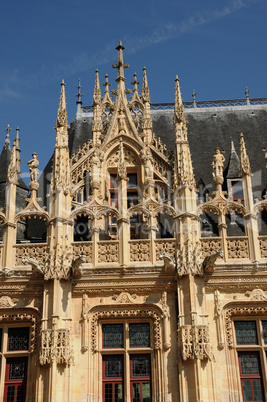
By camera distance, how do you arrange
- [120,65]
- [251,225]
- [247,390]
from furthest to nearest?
[120,65]
[251,225]
[247,390]

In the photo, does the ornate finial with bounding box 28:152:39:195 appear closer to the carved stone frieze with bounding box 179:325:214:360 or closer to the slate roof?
the slate roof

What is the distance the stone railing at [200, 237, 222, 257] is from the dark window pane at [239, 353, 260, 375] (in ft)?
9.99

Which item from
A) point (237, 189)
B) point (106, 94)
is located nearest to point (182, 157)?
point (237, 189)

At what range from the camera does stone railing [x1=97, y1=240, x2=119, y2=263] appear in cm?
1884

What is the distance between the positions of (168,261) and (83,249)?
2.63 m

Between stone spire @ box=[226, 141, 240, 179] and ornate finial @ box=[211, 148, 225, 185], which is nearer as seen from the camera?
ornate finial @ box=[211, 148, 225, 185]

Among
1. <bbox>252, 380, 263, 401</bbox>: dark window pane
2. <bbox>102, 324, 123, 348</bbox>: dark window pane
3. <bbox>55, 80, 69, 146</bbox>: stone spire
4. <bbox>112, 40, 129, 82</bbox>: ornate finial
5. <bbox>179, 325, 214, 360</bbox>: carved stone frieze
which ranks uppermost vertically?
<bbox>112, 40, 129, 82</bbox>: ornate finial

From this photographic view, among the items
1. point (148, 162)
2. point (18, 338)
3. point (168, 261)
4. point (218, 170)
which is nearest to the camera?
point (168, 261)

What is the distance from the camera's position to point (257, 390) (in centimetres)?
1734

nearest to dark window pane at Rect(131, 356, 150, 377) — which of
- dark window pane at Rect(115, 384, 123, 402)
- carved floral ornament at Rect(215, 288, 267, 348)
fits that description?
dark window pane at Rect(115, 384, 123, 402)

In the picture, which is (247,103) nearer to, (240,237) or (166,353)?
(240,237)

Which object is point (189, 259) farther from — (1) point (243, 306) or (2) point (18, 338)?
(2) point (18, 338)

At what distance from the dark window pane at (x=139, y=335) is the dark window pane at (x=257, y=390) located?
10.1 ft

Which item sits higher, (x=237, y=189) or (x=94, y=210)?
(x=237, y=189)
